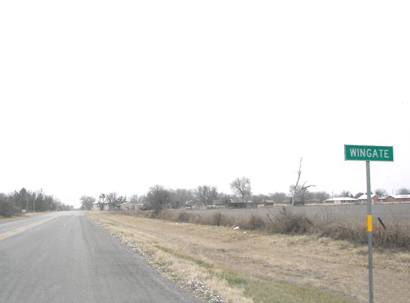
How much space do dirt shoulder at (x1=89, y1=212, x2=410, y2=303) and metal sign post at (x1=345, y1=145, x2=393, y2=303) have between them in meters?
2.75

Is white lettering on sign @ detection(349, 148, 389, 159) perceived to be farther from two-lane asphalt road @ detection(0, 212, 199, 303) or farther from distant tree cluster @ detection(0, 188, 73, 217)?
distant tree cluster @ detection(0, 188, 73, 217)

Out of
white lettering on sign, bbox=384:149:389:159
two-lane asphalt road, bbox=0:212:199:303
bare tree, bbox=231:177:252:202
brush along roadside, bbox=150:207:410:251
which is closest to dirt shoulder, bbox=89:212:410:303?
brush along roadside, bbox=150:207:410:251

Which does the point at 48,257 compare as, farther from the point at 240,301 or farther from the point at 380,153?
the point at 380,153

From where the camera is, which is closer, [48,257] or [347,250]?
[48,257]

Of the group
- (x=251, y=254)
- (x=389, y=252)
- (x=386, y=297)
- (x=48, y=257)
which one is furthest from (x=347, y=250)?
(x=48, y=257)

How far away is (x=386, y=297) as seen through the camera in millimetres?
14148

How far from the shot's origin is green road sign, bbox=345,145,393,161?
8.20 m

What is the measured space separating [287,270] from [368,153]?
38.9 ft

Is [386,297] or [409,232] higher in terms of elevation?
[409,232]

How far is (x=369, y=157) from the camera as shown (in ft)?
27.6

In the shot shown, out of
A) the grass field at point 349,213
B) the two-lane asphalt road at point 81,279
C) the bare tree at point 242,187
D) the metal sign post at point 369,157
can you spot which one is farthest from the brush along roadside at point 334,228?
the bare tree at point 242,187

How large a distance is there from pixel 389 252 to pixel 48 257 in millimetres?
14047

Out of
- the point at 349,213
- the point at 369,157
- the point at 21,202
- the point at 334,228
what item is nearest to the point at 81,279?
the point at 369,157

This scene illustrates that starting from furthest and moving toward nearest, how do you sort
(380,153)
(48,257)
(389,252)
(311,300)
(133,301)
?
(389,252), (48,257), (311,300), (133,301), (380,153)
